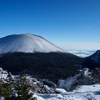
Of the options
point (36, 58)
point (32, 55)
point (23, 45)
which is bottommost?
point (36, 58)

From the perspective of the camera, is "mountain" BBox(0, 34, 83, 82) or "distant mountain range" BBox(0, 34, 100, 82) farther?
"mountain" BBox(0, 34, 83, 82)

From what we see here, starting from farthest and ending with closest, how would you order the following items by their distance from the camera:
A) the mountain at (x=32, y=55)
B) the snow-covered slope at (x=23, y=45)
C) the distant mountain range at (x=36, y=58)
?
the snow-covered slope at (x=23, y=45), the mountain at (x=32, y=55), the distant mountain range at (x=36, y=58)

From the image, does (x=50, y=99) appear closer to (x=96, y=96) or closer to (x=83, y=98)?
(x=83, y=98)

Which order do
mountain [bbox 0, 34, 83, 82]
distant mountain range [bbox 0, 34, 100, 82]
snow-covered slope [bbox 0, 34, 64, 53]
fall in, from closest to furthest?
distant mountain range [bbox 0, 34, 100, 82] → mountain [bbox 0, 34, 83, 82] → snow-covered slope [bbox 0, 34, 64, 53]

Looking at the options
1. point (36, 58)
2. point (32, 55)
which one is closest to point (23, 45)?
point (32, 55)

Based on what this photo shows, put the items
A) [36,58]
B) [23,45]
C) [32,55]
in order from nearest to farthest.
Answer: [36,58] → [32,55] → [23,45]

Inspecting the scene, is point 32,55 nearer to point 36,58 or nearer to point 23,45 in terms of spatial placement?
point 36,58

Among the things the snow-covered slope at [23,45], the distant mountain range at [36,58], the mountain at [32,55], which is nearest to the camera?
the distant mountain range at [36,58]

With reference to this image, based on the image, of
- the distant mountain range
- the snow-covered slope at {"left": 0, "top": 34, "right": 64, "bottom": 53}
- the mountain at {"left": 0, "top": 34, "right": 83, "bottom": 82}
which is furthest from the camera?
the snow-covered slope at {"left": 0, "top": 34, "right": 64, "bottom": 53}

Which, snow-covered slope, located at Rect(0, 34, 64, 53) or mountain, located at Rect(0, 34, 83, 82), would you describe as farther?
snow-covered slope, located at Rect(0, 34, 64, 53)

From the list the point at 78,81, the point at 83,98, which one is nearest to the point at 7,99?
the point at 83,98

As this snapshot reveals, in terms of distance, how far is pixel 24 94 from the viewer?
259 inches

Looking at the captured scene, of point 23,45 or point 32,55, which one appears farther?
point 23,45

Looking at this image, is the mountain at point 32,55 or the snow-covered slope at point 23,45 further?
the snow-covered slope at point 23,45
